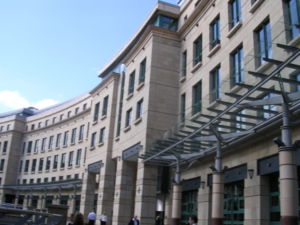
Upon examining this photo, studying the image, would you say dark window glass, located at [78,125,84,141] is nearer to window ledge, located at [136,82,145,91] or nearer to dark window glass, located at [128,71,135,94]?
dark window glass, located at [128,71,135,94]

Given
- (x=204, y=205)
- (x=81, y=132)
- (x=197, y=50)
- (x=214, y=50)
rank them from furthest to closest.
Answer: (x=81, y=132) < (x=197, y=50) < (x=214, y=50) < (x=204, y=205)

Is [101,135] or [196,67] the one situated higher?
[196,67]

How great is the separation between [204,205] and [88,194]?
63.0 feet

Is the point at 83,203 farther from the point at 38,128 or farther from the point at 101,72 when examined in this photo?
the point at 38,128

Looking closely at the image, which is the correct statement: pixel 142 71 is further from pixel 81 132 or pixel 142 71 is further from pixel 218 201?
pixel 81 132

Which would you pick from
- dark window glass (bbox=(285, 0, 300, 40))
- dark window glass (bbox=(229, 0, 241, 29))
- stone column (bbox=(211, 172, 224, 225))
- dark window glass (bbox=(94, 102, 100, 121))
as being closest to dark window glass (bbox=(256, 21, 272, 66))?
dark window glass (bbox=(285, 0, 300, 40))

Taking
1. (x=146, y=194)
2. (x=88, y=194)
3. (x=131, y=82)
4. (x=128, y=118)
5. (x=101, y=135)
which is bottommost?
(x=146, y=194)

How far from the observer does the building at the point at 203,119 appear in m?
13.9

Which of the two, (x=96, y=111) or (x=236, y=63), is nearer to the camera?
(x=236, y=63)

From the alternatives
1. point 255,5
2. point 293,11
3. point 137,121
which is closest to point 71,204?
point 137,121

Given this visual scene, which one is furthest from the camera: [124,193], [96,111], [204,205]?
[96,111]

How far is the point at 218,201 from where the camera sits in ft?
53.9

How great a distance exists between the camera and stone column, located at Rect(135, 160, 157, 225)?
82.7 ft

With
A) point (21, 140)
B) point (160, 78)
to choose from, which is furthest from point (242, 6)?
point (21, 140)
